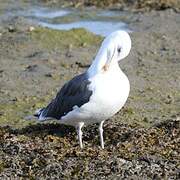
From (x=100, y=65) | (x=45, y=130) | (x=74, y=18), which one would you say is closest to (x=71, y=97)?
(x=100, y=65)

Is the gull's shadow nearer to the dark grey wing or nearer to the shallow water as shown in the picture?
the dark grey wing

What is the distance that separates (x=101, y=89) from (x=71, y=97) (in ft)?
1.98

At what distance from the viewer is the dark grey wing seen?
8227mm

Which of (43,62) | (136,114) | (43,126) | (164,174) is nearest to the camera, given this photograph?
(164,174)

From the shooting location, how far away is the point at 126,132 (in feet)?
29.1

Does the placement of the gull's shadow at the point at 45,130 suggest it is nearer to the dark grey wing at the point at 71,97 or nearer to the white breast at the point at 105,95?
the dark grey wing at the point at 71,97

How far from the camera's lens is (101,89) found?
802 cm

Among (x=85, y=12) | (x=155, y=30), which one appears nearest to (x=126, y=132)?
(x=155, y=30)

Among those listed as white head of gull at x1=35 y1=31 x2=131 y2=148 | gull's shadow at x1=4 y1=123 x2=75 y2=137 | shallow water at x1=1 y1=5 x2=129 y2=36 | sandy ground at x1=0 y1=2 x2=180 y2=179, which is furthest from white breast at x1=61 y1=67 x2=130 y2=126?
shallow water at x1=1 y1=5 x2=129 y2=36

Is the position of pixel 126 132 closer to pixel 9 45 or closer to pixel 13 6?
pixel 9 45

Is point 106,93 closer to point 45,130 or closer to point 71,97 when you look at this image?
point 71,97

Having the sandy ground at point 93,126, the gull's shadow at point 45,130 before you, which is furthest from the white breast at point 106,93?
the gull's shadow at point 45,130

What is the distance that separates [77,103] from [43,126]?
1223 millimetres

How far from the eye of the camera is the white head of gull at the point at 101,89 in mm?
8023
